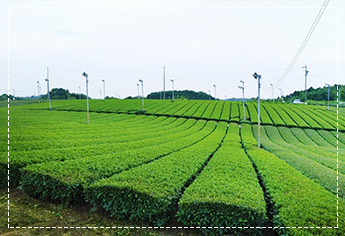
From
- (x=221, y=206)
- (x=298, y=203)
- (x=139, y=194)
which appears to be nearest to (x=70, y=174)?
(x=139, y=194)

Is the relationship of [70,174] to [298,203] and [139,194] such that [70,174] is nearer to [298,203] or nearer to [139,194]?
[139,194]

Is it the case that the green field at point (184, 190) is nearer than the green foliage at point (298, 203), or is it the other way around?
the green foliage at point (298, 203)

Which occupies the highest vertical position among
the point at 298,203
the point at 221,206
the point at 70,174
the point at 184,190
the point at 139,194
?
the point at 70,174

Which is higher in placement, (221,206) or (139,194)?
(139,194)

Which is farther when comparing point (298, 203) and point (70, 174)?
point (70, 174)

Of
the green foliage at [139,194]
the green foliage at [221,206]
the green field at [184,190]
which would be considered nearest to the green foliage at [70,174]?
the green field at [184,190]

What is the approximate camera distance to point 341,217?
7.44 m

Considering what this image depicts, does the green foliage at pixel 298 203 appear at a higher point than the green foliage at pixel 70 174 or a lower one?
lower

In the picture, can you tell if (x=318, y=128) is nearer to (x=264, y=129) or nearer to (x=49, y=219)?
(x=264, y=129)

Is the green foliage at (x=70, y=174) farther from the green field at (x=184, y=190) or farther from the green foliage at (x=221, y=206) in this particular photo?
the green foliage at (x=221, y=206)

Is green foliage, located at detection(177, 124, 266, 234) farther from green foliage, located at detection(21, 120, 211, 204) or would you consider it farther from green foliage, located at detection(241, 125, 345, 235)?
green foliage, located at detection(21, 120, 211, 204)

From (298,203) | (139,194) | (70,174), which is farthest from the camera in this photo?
(70,174)

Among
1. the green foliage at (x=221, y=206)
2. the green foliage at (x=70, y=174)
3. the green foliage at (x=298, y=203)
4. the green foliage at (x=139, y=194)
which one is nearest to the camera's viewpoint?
the green foliage at (x=298, y=203)

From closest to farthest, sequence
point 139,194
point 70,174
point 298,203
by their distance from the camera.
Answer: point 298,203
point 139,194
point 70,174
